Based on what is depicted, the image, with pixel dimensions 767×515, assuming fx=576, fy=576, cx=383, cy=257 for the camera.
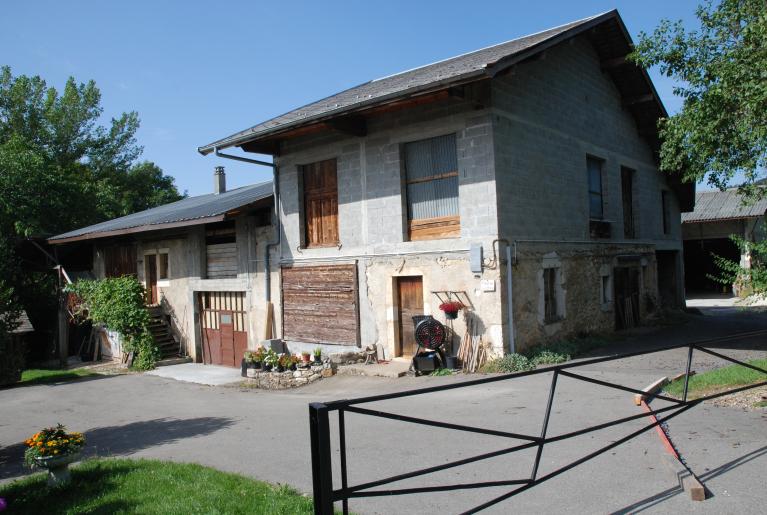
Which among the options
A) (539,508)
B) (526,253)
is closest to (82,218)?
(526,253)

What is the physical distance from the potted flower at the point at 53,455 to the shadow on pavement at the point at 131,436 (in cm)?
132

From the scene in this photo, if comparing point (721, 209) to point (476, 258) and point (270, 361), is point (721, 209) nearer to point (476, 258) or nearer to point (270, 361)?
point (476, 258)

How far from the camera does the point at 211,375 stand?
15.4m

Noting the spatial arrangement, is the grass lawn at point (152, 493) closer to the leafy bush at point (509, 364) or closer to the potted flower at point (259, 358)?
the leafy bush at point (509, 364)

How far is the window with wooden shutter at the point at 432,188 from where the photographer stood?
12.2m

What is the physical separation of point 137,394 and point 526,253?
919 cm

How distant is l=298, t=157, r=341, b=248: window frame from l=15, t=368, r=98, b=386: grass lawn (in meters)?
8.03

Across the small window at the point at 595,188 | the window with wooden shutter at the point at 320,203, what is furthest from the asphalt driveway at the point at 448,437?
the small window at the point at 595,188

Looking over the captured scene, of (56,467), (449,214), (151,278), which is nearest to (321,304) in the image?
(449,214)

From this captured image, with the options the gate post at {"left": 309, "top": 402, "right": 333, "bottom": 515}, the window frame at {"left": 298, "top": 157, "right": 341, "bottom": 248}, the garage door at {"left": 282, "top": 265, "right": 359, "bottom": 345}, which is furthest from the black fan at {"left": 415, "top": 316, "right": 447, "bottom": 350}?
the gate post at {"left": 309, "top": 402, "right": 333, "bottom": 515}

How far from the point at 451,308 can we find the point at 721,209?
2325 cm

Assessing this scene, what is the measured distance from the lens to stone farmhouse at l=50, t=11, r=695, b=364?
11.6 metres

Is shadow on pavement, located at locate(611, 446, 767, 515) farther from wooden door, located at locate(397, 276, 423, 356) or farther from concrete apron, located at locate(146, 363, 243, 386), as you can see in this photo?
concrete apron, located at locate(146, 363, 243, 386)

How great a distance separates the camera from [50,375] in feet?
56.2
